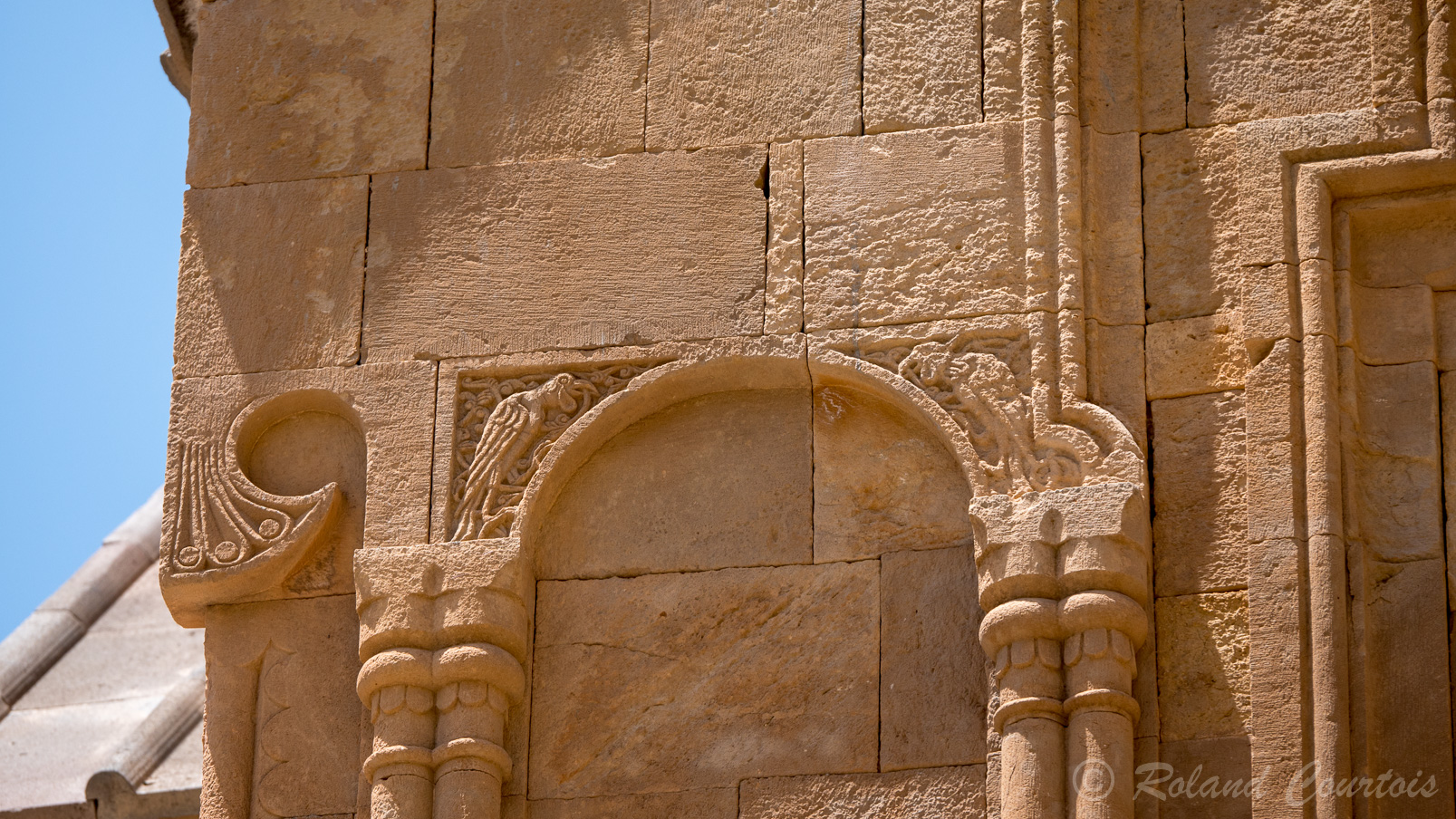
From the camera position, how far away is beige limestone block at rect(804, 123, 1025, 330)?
7.82m

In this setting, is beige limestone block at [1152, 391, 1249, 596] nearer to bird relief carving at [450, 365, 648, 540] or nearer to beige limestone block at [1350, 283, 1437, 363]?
beige limestone block at [1350, 283, 1437, 363]

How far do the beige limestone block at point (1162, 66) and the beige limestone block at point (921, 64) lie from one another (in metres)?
0.52

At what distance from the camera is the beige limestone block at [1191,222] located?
7766mm

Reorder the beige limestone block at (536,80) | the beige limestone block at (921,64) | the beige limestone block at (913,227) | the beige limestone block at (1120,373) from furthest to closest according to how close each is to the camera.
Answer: the beige limestone block at (536,80)
the beige limestone block at (921,64)
the beige limestone block at (913,227)
the beige limestone block at (1120,373)

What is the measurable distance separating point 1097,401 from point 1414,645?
45.5 inches

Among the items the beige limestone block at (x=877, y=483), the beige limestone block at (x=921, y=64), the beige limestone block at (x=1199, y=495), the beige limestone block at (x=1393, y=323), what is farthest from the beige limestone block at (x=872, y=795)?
the beige limestone block at (x=921, y=64)

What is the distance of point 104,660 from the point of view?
14297mm

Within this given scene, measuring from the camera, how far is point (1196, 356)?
7672 mm

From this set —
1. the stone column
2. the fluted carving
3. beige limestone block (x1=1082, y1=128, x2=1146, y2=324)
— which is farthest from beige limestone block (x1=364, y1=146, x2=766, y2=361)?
the stone column

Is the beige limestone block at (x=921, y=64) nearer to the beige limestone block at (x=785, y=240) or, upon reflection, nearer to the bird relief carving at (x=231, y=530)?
the beige limestone block at (x=785, y=240)

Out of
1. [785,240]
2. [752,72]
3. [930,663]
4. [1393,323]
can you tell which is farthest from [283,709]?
[1393,323]

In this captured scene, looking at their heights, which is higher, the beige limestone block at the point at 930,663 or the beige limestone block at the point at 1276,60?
the beige limestone block at the point at 1276,60

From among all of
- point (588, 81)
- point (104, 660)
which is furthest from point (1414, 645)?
point (104, 660)

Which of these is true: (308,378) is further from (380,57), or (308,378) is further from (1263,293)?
(1263,293)
